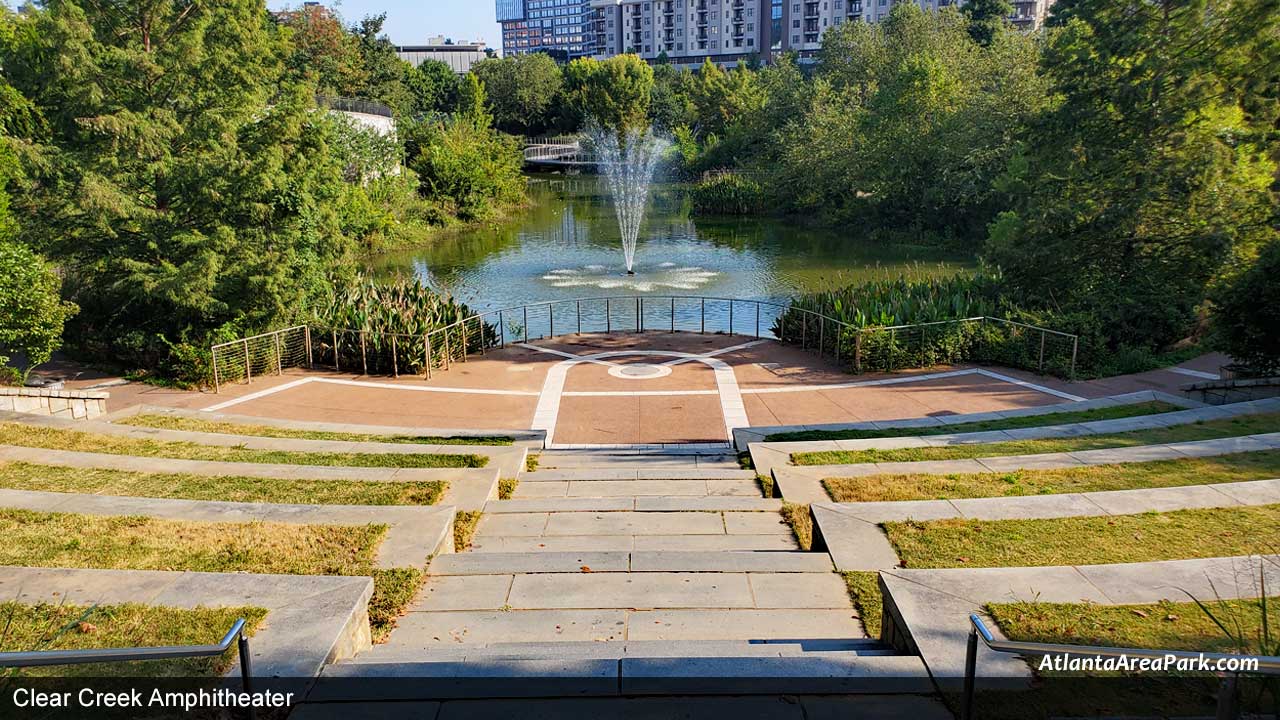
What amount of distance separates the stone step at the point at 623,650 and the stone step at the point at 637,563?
54.4 inches

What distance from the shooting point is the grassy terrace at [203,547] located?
794 cm

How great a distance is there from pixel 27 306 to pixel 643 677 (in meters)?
15.5

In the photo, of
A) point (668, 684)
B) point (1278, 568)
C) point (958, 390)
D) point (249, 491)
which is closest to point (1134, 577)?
point (1278, 568)

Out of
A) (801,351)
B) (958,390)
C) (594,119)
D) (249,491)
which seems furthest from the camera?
(594,119)

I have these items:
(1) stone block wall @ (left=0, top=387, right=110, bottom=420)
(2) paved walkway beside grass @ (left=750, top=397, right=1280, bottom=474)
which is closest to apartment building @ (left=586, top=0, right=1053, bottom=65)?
(2) paved walkway beside grass @ (left=750, top=397, right=1280, bottom=474)

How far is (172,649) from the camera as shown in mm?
4609

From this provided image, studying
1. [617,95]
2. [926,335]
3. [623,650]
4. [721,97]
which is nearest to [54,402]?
[623,650]

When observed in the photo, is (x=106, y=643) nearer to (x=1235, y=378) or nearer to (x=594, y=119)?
(x=1235, y=378)

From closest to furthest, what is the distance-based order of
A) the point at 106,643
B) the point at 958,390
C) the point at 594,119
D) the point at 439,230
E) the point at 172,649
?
1. the point at 172,649
2. the point at 106,643
3. the point at 958,390
4. the point at 439,230
5. the point at 594,119

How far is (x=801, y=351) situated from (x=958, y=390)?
191 inches

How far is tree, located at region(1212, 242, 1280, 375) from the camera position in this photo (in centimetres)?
1627

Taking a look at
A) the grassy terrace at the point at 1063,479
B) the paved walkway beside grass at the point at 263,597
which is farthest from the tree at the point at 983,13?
the paved walkway beside grass at the point at 263,597

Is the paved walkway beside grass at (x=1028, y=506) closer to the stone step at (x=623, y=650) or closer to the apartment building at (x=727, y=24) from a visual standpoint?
the stone step at (x=623, y=650)

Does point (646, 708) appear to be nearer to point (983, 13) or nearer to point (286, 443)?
point (286, 443)
